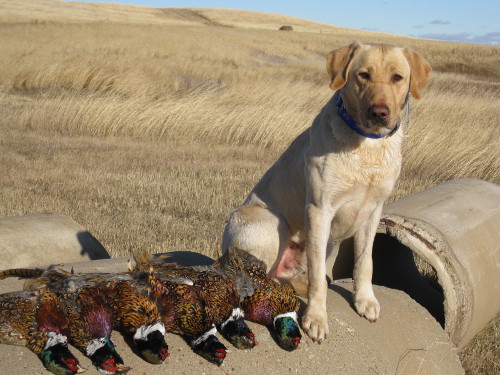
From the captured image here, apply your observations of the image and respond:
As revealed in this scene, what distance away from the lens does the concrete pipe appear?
446 centimetres

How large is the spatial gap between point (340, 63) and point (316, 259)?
120 centimetres

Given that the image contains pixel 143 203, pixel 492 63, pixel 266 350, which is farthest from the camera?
pixel 492 63

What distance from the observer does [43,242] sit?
17.5 feet

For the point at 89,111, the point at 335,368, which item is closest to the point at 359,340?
the point at 335,368

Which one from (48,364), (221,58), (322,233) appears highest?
(322,233)

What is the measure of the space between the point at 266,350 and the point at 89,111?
35.8ft

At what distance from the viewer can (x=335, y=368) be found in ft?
11.3

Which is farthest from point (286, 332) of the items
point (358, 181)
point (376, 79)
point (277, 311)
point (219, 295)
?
point (376, 79)

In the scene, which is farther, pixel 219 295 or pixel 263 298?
pixel 263 298

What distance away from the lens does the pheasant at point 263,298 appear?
350 centimetres

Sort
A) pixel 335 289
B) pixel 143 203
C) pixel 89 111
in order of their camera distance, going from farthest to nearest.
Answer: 1. pixel 89 111
2. pixel 143 203
3. pixel 335 289

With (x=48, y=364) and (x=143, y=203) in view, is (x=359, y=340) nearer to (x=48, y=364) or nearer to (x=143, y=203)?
(x=48, y=364)

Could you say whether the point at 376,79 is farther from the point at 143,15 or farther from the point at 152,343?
the point at 143,15

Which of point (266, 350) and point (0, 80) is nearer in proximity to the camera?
point (266, 350)
